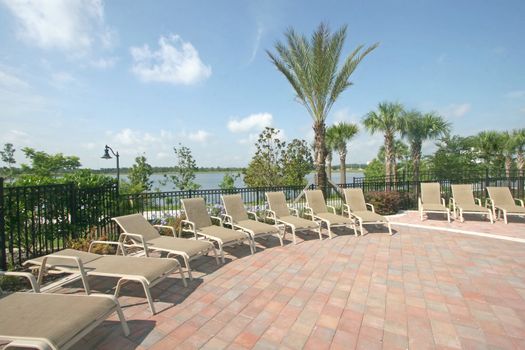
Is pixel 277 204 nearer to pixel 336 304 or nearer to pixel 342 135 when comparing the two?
pixel 336 304

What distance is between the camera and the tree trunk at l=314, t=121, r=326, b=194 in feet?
33.1

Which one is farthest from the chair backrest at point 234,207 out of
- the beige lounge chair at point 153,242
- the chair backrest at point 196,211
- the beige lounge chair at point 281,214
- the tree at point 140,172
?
the tree at point 140,172

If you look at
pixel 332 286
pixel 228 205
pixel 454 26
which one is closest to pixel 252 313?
pixel 332 286

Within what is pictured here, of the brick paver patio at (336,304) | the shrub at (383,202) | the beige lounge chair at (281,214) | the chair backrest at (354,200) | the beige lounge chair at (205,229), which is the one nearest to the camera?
the brick paver patio at (336,304)

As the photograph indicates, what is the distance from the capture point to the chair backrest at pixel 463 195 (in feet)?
29.2

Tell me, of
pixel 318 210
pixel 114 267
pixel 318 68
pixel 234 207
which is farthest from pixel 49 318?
pixel 318 68

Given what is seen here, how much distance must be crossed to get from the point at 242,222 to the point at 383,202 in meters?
6.26

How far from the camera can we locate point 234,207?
648cm

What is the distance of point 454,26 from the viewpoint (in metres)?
8.32

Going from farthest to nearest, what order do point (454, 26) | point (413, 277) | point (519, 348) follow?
1. point (454, 26)
2. point (413, 277)
3. point (519, 348)

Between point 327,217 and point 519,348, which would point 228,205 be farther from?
point 519,348

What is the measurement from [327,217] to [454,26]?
24.4 feet

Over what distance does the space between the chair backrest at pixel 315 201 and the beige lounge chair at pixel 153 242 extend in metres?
3.61

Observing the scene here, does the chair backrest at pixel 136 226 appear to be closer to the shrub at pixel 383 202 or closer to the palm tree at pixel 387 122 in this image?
the shrub at pixel 383 202
